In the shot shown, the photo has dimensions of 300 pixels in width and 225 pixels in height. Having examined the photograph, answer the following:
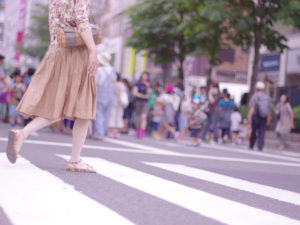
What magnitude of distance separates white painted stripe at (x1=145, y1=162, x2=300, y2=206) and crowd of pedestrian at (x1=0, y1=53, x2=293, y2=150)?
6.21 meters

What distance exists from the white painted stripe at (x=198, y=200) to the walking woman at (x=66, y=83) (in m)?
0.65

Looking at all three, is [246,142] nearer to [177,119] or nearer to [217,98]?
[177,119]

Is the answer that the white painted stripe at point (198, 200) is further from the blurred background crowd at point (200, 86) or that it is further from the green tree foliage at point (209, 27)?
the green tree foliage at point (209, 27)

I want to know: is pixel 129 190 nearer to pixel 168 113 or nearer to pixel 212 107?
pixel 212 107

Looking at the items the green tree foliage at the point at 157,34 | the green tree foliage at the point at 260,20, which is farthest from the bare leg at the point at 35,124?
the green tree foliage at the point at 157,34

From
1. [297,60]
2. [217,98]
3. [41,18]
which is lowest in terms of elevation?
[217,98]

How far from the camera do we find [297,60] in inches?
1200

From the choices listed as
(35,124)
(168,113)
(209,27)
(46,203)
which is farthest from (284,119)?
(46,203)

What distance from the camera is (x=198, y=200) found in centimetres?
452

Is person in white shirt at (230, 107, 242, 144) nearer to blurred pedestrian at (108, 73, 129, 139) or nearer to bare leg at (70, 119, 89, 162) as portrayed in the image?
blurred pedestrian at (108, 73, 129, 139)

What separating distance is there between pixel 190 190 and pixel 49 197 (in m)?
1.39

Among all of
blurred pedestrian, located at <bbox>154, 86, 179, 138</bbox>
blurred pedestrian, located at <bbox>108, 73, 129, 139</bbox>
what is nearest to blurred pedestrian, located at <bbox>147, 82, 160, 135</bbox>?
blurred pedestrian, located at <bbox>154, 86, 179, 138</bbox>

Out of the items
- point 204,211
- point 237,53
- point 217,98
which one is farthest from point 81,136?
point 237,53

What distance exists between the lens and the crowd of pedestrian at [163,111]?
13.7 meters
